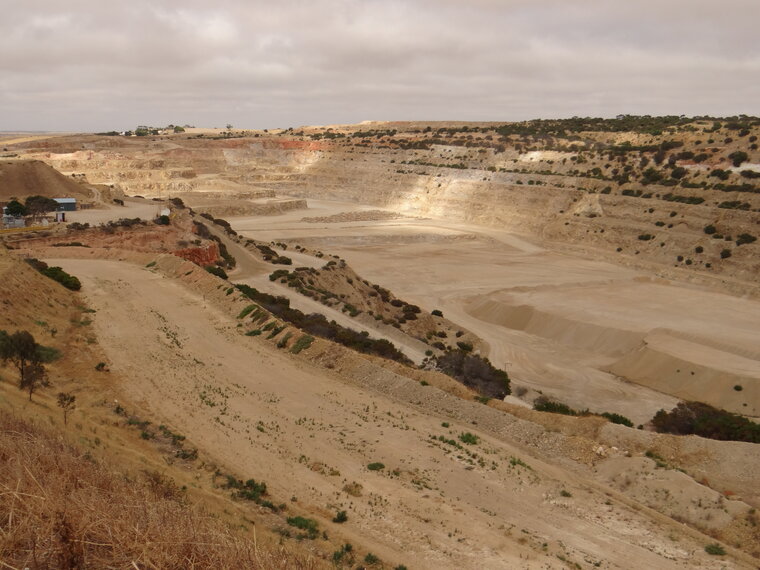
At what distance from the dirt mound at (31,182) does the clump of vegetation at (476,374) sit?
47866mm

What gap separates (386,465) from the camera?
14727 mm

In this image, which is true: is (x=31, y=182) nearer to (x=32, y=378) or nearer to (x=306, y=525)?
(x=32, y=378)

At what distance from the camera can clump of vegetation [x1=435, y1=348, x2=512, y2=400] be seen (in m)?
24.3

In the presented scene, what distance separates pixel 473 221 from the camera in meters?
82.6

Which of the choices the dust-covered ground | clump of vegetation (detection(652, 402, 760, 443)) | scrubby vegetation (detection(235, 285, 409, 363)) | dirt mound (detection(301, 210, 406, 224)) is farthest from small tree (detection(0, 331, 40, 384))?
dirt mound (detection(301, 210, 406, 224))

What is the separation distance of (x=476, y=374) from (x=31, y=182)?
5233 centimetres

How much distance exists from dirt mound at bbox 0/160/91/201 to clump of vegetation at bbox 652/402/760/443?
56.2 metres

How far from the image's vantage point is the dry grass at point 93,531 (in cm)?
607

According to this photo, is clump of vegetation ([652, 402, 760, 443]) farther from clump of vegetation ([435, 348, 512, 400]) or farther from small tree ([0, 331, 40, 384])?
small tree ([0, 331, 40, 384])

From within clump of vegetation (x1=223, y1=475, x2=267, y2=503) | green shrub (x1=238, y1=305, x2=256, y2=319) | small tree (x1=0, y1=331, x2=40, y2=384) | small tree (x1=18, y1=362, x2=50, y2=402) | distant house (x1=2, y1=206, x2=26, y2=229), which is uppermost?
distant house (x1=2, y1=206, x2=26, y2=229)

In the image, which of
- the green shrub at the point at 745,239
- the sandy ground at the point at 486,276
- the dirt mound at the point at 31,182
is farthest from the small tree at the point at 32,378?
the green shrub at the point at 745,239

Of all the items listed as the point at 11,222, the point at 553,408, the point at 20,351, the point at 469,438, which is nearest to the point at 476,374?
the point at 553,408

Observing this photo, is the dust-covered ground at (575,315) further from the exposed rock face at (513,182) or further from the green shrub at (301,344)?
the green shrub at (301,344)

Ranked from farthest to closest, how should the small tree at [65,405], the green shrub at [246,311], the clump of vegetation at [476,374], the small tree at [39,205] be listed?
the small tree at [39,205] < the green shrub at [246,311] < the clump of vegetation at [476,374] < the small tree at [65,405]
